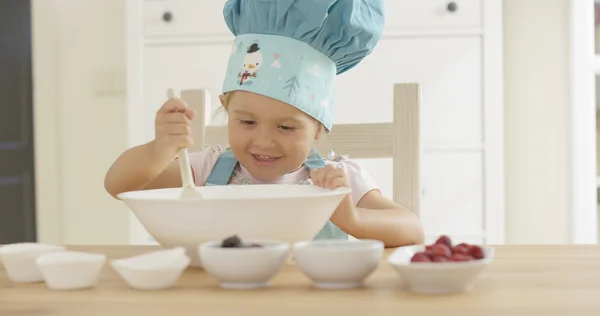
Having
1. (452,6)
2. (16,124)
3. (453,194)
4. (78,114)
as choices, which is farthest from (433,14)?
(16,124)

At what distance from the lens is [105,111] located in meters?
2.93

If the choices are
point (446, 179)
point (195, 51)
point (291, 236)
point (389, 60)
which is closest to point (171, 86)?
point (195, 51)

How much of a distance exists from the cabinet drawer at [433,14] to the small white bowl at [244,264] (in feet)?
6.02

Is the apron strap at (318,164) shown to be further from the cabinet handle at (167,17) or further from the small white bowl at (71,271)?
the cabinet handle at (167,17)

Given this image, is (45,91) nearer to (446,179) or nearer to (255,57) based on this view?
(446,179)

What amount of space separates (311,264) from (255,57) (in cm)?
62

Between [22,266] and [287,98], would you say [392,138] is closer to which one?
[287,98]

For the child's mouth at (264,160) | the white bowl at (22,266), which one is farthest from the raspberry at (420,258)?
the child's mouth at (264,160)

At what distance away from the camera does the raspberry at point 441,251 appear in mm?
606

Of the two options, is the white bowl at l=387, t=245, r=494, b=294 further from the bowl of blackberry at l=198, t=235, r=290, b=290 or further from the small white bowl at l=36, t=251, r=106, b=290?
the small white bowl at l=36, t=251, r=106, b=290

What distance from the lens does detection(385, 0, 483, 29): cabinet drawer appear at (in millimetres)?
2299

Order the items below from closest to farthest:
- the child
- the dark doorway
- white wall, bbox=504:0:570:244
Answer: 1. the child
2. white wall, bbox=504:0:570:244
3. the dark doorway

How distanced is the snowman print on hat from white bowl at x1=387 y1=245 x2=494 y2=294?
625 mm

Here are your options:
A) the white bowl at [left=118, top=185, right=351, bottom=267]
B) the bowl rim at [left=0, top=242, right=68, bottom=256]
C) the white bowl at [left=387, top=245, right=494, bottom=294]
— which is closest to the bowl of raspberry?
the white bowl at [left=387, top=245, right=494, bottom=294]
